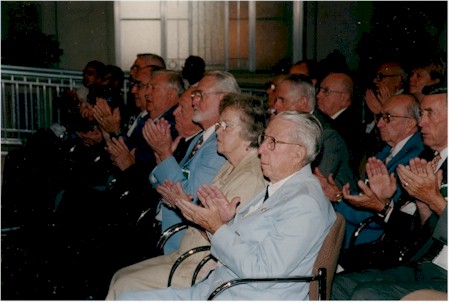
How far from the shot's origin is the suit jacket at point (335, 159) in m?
4.32

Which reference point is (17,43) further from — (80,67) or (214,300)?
(214,300)

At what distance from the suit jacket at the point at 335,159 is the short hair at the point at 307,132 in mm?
1318

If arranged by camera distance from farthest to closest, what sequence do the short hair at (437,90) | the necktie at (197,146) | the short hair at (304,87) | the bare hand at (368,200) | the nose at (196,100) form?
the short hair at (304,87)
the nose at (196,100)
the necktie at (197,146)
the bare hand at (368,200)
the short hair at (437,90)

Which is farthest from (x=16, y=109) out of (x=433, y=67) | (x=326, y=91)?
(x=433, y=67)

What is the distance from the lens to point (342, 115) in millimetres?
5316

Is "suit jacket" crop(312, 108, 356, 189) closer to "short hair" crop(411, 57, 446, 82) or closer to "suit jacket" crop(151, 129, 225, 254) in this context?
"suit jacket" crop(151, 129, 225, 254)

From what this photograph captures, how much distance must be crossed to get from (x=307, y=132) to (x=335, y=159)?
4.67 ft

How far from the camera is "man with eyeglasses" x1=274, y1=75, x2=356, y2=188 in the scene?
14.2 feet

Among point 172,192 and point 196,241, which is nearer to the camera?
point 196,241

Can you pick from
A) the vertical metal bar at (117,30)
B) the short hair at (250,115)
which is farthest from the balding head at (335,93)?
the vertical metal bar at (117,30)

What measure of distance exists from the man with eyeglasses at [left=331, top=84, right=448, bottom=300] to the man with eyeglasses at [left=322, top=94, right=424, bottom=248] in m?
0.19

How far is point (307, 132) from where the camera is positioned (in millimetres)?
2969

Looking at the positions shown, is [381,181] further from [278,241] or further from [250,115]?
[278,241]

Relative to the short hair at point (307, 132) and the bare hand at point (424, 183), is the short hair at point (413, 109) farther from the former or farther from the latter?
the short hair at point (307, 132)
